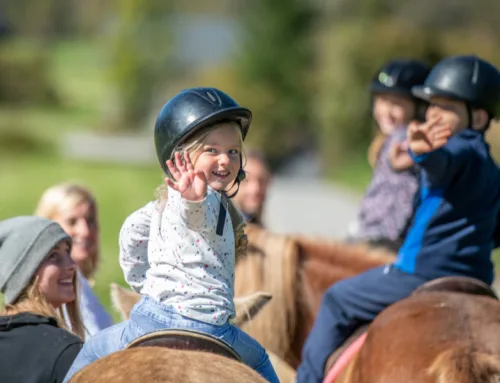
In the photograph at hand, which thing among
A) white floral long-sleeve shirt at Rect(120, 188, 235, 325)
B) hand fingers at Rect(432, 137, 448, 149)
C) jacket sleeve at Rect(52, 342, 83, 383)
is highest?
hand fingers at Rect(432, 137, 448, 149)

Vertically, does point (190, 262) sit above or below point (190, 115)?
below

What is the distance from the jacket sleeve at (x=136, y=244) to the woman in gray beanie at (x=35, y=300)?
1.21ft

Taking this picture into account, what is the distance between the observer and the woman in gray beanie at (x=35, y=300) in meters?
3.97

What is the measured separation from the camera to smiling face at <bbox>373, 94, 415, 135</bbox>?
748cm

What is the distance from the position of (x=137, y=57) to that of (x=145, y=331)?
122 ft

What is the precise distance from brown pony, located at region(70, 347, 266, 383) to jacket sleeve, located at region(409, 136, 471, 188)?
1701 mm

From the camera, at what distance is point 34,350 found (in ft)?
13.2

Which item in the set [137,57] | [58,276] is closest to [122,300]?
[58,276]

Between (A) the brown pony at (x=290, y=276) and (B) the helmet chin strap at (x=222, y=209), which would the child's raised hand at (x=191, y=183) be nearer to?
(B) the helmet chin strap at (x=222, y=209)

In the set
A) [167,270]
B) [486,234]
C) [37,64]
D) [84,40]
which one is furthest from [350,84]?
[84,40]

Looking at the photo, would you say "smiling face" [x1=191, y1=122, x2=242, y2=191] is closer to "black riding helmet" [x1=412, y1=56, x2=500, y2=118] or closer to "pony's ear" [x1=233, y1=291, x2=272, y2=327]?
"pony's ear" [x1=233, y1=291, x2=272, y2=327]

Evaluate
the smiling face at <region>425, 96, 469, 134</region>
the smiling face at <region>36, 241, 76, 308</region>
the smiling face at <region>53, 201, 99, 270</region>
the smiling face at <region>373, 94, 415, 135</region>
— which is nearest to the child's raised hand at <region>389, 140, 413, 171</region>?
the smiling face at <region>425, 96, 469, 134</region>

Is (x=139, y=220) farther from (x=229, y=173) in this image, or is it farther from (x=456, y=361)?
(x=456, y=361)

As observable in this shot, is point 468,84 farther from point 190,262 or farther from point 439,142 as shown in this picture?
point 190,262
